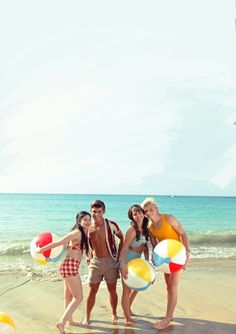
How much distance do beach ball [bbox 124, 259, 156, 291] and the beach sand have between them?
614 millimetres

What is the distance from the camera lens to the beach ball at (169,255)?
459cm

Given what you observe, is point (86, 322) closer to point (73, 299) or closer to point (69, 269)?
point (73, 299)

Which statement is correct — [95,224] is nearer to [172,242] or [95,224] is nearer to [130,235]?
[130,235]

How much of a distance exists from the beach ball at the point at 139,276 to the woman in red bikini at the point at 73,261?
567mm

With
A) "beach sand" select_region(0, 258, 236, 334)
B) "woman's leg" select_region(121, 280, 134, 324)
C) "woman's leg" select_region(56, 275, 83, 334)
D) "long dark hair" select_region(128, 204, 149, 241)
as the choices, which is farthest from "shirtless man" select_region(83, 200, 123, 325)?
"beach sand" select_region(0, 258, 236, 334)

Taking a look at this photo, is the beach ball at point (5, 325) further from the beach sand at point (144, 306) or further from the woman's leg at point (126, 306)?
the woman's leg at point (126, 306)

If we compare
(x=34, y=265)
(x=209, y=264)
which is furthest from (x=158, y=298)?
(x=34, y=265)

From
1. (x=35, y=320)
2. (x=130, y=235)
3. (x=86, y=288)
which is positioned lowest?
(x=35, y=320)

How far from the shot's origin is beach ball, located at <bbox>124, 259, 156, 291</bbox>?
14.9ft

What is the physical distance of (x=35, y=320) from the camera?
205 inches

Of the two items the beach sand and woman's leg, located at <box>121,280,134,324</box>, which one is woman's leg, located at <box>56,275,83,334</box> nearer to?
Answer: the beach sand

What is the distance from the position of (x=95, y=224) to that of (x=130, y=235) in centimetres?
44

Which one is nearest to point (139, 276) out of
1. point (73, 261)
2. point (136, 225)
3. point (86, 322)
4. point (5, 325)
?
point (136, 225)

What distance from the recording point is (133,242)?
4875mm
